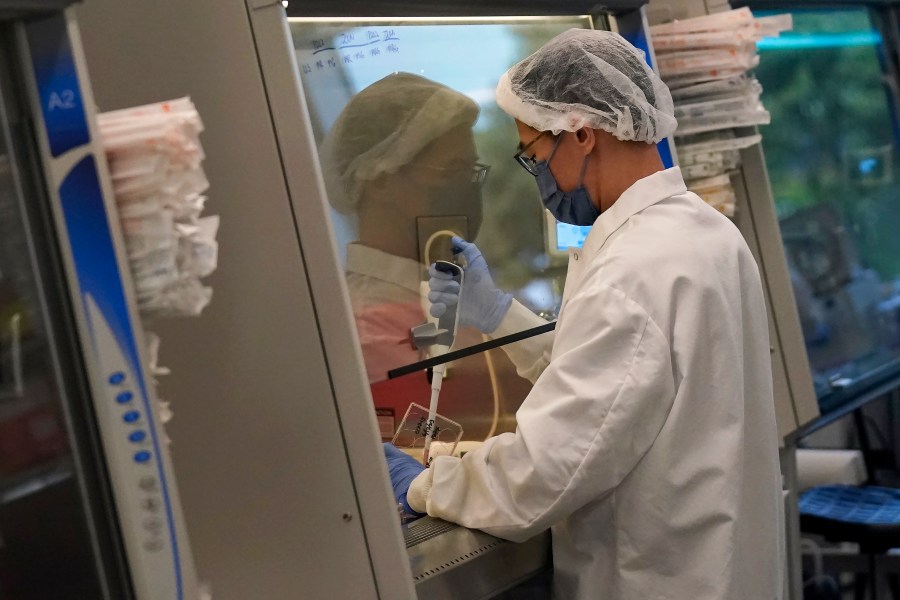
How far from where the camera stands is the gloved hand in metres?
1.71

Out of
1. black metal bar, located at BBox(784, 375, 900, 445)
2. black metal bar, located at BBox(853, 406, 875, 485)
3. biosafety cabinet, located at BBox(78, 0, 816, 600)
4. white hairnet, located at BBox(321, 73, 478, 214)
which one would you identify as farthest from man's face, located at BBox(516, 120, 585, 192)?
black metal bar, located at BBox(853, 406, 875, 485)

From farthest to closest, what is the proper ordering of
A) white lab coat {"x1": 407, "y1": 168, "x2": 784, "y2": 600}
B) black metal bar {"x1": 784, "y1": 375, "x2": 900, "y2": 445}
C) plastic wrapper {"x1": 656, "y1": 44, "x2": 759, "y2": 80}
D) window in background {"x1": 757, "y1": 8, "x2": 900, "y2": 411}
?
window in background {"x1": 757, "y1": 8, "x2": 900, "y2": 411} → black metal bar {"x1": 784, "y1": 375, "x2": 900, "y2": 445} → plastic wrapper {"x1": 656, "y1": 44, "x2": 759, "y2": 80} → white lab coat {"x1": 407, "y1": 168, "x2": 784, "y2": 600}

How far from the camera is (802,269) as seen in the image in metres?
2.73

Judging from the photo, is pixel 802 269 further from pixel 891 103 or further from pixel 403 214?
pixel 403 214

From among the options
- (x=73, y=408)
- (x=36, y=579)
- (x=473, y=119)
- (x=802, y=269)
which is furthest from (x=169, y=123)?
(x=802, y=269)

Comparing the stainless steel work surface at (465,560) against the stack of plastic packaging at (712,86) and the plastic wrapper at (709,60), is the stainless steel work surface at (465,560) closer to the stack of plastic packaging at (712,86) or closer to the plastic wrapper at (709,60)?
the stack of plastic packaging at (712,86)

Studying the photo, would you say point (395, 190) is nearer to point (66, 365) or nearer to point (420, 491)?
point (420, 491)

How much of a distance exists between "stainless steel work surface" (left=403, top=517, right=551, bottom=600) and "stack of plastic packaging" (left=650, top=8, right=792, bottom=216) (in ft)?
3.49

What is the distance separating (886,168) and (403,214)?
6.85 ft

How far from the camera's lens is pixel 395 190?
169cm

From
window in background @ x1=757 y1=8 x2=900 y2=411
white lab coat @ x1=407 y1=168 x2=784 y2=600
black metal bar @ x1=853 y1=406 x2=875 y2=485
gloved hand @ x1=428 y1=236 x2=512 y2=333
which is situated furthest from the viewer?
black metal bar @ x1=853 y1=406 x2=875 y2=485

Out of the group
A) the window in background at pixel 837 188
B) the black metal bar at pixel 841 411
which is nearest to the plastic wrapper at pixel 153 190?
the black metal bar at pixel 841 411

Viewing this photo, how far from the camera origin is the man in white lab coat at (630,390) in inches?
53.2

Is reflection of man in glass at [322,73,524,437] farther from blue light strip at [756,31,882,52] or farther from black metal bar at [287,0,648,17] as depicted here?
blue light strip at [756,31,882,52]
